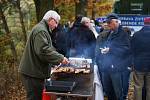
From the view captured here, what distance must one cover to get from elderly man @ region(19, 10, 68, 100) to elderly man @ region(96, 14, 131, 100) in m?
1.77

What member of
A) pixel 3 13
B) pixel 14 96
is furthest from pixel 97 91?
pixel 3 13

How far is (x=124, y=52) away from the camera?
29.4ft

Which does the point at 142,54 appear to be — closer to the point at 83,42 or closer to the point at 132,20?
the point at 83,42

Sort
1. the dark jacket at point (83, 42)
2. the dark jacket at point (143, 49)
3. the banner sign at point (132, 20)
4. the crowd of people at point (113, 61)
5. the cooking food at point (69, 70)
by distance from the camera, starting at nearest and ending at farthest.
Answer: the crowd of people at point (113, 61)
the cooking food at point (69, 70)
the dark jacket at point (143, 49)
the dark jacket at point (83, 42)
the banner sign at point (132, 20)

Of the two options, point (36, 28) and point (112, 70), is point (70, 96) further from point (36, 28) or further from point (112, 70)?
point (112, 70)

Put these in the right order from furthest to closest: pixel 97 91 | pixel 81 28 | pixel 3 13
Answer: pixel 3 13 → pixel 81 28 → pixel 97 91

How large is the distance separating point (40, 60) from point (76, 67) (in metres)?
1.42

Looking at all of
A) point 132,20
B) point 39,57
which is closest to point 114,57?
point 39,57

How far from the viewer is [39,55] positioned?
287 inches

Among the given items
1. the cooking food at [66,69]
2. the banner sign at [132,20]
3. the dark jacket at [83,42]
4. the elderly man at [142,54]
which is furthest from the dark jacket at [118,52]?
the banner sign at [132,20]

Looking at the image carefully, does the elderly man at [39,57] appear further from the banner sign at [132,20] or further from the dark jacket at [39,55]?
the banner sign at [132,20]

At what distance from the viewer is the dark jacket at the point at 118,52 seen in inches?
352

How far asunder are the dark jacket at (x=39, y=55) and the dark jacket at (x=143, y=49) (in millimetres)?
2144

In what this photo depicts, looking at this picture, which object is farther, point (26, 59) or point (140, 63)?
point (140, 63)
